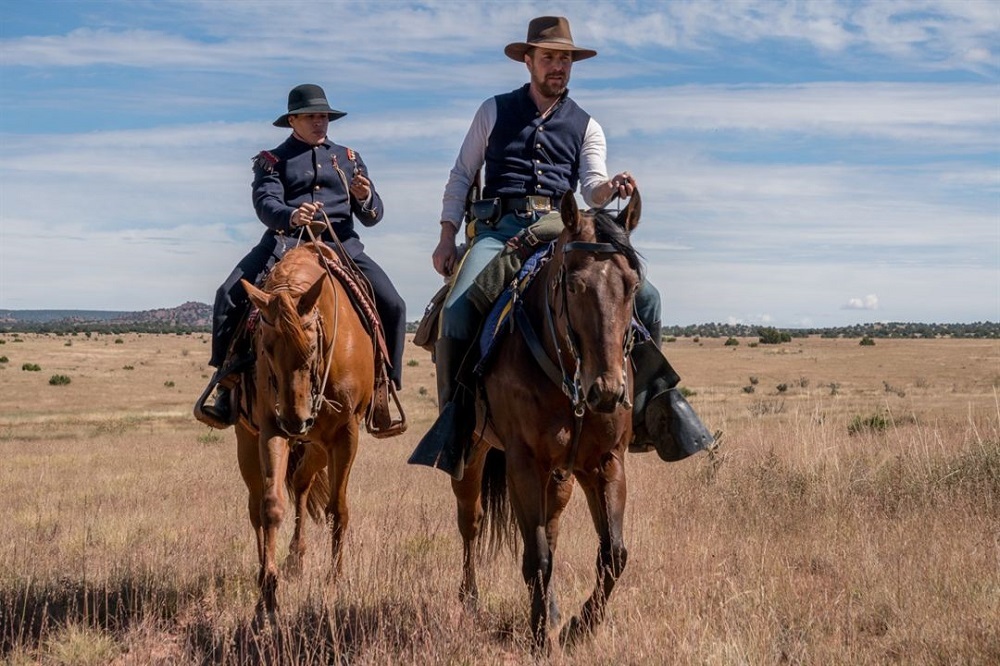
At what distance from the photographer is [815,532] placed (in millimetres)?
8711

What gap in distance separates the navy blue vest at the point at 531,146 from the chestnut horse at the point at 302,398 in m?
1.46

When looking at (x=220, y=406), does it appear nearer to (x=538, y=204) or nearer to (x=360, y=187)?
(x=360, y=187)

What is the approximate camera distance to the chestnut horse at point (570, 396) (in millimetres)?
4973

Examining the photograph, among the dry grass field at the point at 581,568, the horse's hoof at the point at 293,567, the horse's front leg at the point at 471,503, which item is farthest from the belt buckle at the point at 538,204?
the horse's hoof at the point at 293,567

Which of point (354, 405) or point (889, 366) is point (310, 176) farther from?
point (889, 366)

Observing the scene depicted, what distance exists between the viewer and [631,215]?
212 inches

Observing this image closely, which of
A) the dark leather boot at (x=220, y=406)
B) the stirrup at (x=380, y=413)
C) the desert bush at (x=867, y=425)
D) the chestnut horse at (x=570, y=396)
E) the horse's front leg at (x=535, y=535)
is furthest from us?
the desert bush at (x=867, y=425)

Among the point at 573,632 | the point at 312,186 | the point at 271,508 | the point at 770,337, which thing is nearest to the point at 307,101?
the point at 312,186

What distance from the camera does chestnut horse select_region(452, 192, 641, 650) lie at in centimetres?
497

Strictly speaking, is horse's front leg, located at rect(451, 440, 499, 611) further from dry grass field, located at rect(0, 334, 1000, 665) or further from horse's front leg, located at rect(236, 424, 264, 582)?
horse's front leg, located at rect(236, 424, 264, 582)

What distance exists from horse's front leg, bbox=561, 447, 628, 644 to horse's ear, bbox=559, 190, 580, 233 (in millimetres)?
1273

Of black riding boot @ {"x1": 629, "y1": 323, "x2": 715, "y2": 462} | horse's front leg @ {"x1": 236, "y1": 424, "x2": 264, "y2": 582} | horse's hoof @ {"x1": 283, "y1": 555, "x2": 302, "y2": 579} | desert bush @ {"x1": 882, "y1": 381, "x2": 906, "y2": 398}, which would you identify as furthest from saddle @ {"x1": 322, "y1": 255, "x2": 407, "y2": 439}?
desert bush @ {"x1": 882, "y1": 381, "x2": 906, "y2": 398}

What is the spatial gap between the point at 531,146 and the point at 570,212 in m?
1.63

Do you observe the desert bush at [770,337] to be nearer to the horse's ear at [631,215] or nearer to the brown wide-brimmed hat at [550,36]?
the brown wide-brimmed hat at [550,36]
